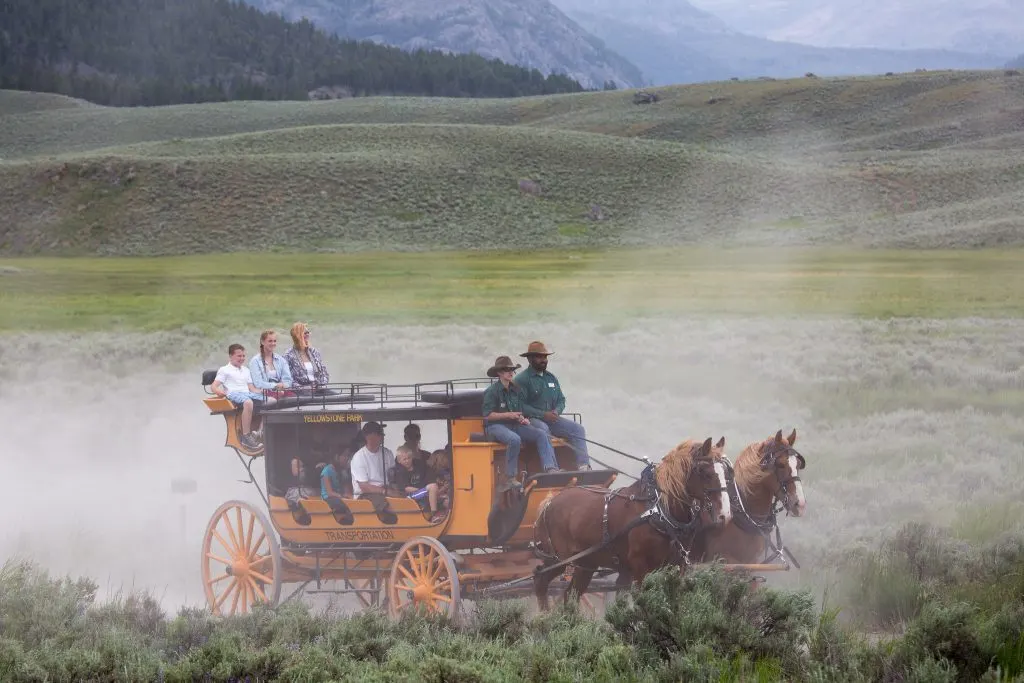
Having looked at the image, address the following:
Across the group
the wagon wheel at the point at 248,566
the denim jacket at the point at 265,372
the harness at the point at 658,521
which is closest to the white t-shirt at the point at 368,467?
the wagon wheel at the point at 248,566

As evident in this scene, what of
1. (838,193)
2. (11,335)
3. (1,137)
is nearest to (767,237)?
(838,193)

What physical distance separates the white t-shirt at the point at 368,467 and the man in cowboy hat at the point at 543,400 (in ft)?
4.19

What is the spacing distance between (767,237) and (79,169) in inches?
1984

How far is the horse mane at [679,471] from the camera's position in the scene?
904 cm

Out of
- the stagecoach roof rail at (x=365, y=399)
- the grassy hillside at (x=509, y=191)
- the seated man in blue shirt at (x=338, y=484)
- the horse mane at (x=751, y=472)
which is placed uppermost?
the grassy hillside at (x=509, y=191)

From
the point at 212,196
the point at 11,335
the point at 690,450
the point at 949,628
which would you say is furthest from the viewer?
the point at 212,196

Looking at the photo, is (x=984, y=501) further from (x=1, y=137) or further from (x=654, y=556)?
(x=1, y=137)

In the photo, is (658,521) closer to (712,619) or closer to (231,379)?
(712,619)

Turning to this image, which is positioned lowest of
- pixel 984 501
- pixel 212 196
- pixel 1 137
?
pixel 984 501

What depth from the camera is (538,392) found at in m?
10.8

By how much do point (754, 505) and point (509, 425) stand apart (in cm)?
222

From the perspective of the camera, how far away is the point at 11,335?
3375 centimetres

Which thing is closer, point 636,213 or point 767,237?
point 767,237

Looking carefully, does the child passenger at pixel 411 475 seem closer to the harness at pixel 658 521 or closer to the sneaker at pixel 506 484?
the sneaker at pixel 506 484
